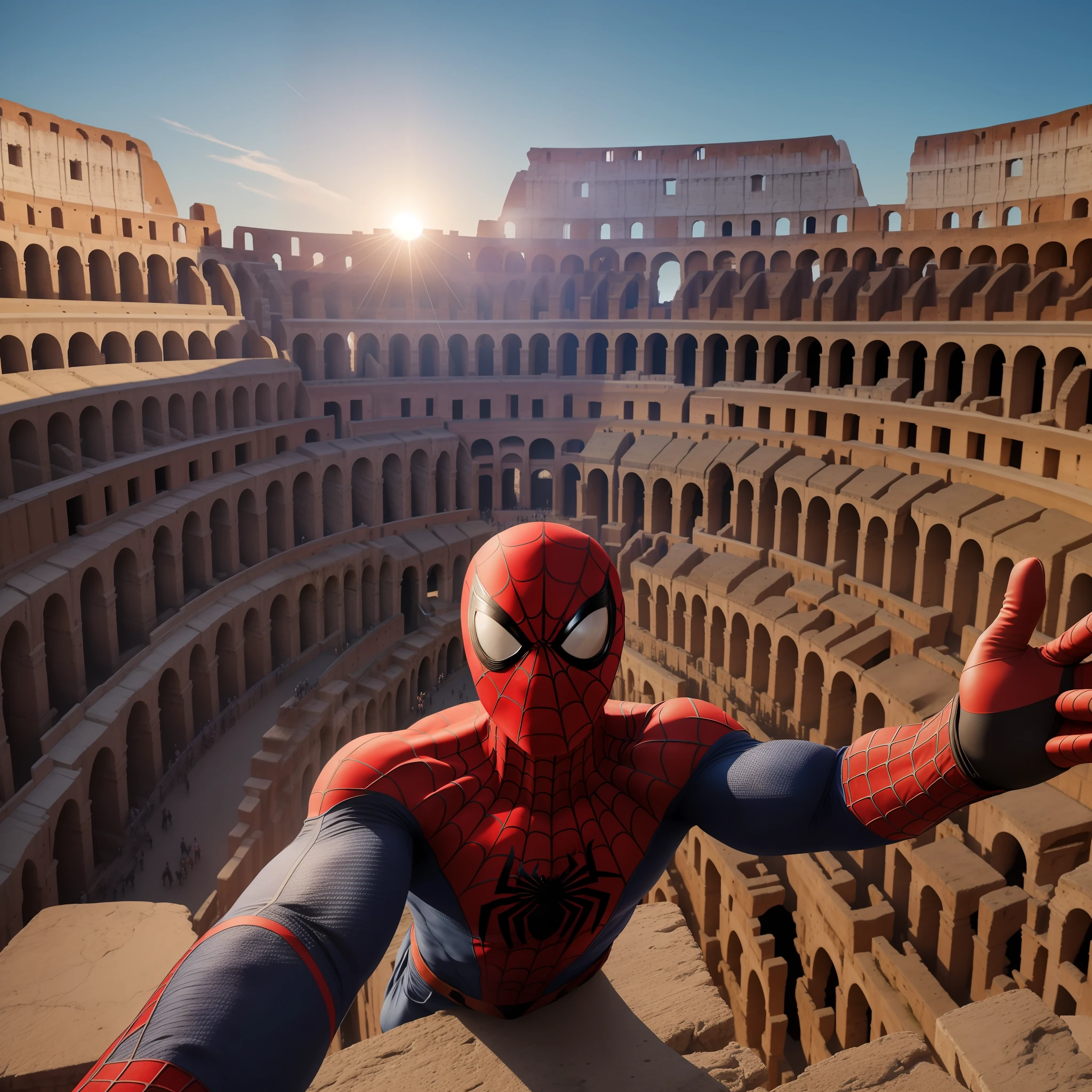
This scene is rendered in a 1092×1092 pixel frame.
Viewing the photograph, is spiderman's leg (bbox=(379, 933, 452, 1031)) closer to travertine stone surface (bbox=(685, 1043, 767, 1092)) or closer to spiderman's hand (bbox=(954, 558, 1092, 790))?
travertine stone surface (bbox=(685, 1043, 767, 1092))

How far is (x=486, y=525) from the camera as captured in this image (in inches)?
1826

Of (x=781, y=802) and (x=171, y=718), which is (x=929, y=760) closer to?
(x=781, y=802)

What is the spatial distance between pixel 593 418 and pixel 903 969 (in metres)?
35.0

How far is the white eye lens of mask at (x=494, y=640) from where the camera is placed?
6.84m

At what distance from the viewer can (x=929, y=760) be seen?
6.11 meters

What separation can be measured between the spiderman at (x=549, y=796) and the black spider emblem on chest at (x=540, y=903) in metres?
0.01

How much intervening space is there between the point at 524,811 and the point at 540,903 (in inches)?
27.1

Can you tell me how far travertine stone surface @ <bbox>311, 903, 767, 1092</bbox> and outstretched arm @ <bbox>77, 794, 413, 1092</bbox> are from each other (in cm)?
185

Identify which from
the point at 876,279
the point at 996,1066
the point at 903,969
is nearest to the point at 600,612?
the point at 996,1066

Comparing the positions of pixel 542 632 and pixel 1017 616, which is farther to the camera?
pixel 542 632

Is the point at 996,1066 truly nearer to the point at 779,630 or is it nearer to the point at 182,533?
the point at 779,630

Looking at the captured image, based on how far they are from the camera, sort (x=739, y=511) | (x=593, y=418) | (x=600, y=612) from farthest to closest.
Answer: (x=593, y=418) < (x=739, y=511) < (x=600, y=612)

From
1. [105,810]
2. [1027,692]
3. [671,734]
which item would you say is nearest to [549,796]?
[671,734]

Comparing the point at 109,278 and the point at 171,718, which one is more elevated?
the point at 109,278
